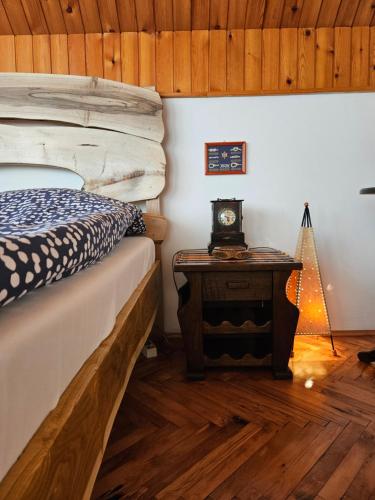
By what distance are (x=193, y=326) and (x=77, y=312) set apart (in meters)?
0.90

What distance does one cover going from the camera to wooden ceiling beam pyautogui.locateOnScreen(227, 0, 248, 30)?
69.1 inches

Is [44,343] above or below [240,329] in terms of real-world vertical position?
above

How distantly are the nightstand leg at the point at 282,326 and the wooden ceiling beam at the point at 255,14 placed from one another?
137cm

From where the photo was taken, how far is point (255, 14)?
1797 millimetres

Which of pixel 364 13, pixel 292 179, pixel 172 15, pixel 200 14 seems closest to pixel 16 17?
pixel 172 15

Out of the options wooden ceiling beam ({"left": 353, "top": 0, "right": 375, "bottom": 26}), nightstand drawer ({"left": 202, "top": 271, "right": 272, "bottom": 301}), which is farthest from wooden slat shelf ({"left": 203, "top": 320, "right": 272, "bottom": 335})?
wooden ceiling beam ({"left": 353, "top": 0, "right": 375, "bottom": 26})

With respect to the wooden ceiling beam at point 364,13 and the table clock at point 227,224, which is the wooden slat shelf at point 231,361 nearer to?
the table clock at point 227,224

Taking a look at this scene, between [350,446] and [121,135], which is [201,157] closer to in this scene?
[121,135]

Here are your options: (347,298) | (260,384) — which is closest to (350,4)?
(347,298)

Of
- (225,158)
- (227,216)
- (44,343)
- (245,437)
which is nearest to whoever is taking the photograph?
(44,343)

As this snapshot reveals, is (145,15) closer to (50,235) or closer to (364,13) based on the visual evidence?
(364,13)

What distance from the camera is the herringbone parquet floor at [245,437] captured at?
2.98ft

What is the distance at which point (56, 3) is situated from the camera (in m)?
1.74

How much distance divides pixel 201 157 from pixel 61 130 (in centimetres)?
76
